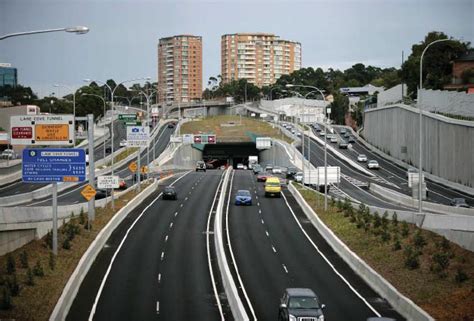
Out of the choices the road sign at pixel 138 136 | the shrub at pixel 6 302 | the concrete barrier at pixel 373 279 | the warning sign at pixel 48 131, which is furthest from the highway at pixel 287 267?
the road sign at pixel 138 136

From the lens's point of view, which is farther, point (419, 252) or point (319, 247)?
point (319, 247)

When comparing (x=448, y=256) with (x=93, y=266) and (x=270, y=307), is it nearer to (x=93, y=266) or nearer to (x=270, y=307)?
(x=270, y=307)

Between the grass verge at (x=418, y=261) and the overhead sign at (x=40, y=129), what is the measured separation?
17118mm

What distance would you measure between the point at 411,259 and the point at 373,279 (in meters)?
1.95

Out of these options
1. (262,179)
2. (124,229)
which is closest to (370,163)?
(262,179)

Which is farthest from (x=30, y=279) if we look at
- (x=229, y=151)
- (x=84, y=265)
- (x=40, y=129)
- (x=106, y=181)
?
(x=229, y=151)

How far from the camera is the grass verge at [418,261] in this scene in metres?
26.0

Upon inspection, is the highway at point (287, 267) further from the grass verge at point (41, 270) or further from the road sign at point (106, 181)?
the road sign at point (106, 181)

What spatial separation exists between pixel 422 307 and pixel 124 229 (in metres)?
27.3

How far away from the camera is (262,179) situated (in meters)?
87.8

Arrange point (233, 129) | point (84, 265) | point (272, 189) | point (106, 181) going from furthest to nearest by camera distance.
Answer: point (233, 129)
point (272, 189)
point (106, 181)
point (84, 265)

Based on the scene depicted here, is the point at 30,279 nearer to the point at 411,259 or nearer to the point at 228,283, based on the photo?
the point at 228,283

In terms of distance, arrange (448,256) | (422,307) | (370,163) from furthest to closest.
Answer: (370,163)
(448,256)
(422,307)

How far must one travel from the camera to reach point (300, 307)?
23750 mm
